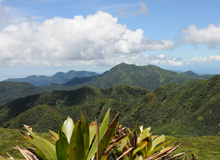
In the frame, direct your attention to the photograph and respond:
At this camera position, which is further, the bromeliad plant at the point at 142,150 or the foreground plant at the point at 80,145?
the bromeliad plant at the point at 142,150

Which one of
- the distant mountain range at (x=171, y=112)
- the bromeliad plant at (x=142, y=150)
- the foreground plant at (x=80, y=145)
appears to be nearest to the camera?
the foreground plant at (x=80, y=145)

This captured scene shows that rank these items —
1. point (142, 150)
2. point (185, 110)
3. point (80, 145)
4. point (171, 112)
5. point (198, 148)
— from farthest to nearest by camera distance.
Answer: point (171, 112), point (185, 110), point (198, 148), point (142, 150), point (80, 145)

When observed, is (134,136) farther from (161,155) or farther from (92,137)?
(92,137)

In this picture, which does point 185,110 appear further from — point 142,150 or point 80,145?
point 80,145

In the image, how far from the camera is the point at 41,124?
14600cm

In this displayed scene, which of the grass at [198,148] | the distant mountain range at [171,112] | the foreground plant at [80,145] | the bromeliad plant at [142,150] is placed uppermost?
the foreground plant at [80,145]

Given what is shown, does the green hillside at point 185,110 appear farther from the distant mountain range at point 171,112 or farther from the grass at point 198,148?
the grass at point 198,148

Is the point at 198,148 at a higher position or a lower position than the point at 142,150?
lower

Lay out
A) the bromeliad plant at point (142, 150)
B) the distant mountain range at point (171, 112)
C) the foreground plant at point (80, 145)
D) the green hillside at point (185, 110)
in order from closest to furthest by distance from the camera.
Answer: the foreground plant at point (80, 145)
the bromeliad plant at point (142, 150)
the green hillside at point (185, 110)
the distant mountain range at point (171, 112)

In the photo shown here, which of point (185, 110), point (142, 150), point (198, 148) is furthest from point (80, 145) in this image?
point (185, 110)

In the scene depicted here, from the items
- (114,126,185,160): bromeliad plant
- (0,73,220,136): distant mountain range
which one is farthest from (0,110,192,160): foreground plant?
(0,73,220,136): distant mountain range

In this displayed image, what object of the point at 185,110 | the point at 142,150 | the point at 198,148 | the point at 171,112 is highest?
the point at 142,150

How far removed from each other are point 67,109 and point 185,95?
357 ft

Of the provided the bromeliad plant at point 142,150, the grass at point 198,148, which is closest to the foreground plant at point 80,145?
the bromeliad plant at point 142,150
